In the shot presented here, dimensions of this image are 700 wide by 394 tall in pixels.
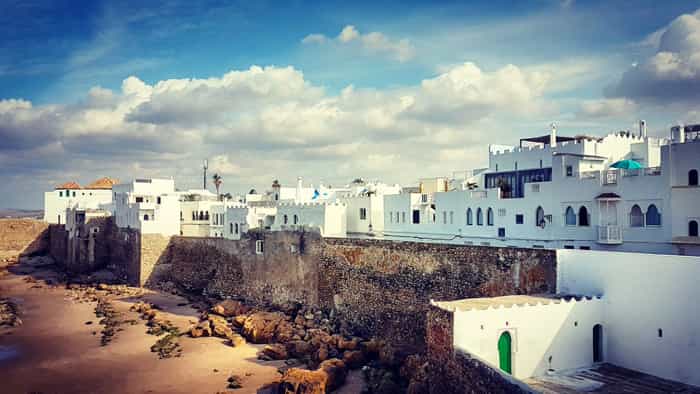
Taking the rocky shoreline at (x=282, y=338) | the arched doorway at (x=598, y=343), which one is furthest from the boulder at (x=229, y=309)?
the arched doorway at (x=598, y=343)

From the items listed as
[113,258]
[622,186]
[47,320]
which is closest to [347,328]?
[622,186]

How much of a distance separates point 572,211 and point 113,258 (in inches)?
1413

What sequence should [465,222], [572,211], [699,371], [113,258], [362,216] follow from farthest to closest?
1. [113,258]
2. [362,216]
3. [465,222]
4. [572,211]
5. [699,371]

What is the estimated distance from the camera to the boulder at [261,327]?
2577 cm

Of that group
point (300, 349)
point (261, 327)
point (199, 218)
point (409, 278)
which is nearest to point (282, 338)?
point (261, 327)

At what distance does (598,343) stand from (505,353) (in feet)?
10.9

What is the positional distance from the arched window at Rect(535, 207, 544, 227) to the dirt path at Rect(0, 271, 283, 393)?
13084 mm

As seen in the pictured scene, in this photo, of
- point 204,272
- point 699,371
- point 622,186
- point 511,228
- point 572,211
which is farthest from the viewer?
point 204,272

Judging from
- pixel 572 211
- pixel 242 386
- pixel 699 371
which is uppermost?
pixel 572 211

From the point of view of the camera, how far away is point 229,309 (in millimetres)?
30047

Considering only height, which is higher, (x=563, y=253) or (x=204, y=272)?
(x=563, y=253)

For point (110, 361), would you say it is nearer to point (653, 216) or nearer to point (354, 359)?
point (354, 359)

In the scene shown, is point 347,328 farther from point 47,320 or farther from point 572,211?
point 47,320

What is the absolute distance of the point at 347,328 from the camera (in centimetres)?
2533
